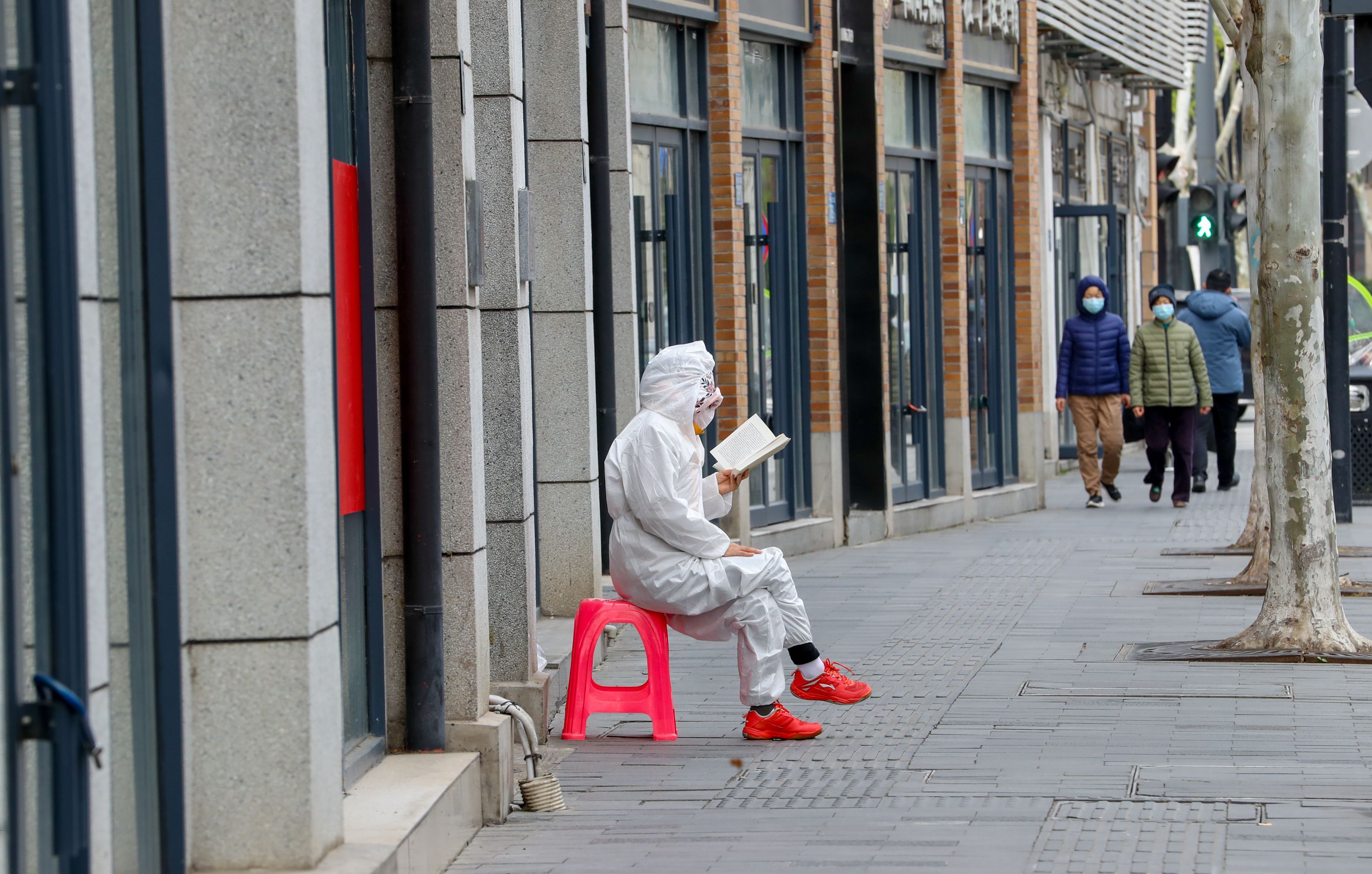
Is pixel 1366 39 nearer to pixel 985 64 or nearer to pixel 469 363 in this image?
pixel 985 64

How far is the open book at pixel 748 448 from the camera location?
25.7 ft

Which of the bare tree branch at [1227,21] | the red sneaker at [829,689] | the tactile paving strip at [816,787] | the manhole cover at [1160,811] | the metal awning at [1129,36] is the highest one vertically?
the metal awning at [1129,36]

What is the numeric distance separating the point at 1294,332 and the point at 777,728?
10.8ft

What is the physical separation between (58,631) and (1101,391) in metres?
14.2

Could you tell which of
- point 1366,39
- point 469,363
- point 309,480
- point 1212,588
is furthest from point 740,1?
point 309,480

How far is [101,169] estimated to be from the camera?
438cm

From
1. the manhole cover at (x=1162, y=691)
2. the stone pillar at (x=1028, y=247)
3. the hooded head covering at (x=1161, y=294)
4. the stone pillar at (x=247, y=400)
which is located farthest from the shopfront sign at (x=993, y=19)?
the stone pillar at (x=247, y=400)

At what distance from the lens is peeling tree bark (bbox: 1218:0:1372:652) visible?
30.0 feet

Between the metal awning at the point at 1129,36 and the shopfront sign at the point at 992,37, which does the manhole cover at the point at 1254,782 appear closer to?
the shopfront sign at the point at 992,37

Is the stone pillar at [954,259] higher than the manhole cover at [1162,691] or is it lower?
higher

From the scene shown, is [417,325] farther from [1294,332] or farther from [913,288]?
[913,288]

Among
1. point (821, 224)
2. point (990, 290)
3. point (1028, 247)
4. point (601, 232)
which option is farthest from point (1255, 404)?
point (1028, 247)

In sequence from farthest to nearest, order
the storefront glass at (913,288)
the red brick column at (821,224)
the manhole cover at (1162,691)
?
the storefront glass at (913,288)
the red brick column at (821,224)
the manhole cover at (1162,691)

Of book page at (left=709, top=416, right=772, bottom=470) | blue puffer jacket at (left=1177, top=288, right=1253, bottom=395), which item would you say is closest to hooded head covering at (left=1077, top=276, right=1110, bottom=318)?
blue puffer jacket at (left=1177, top=288, right=1253, bottom=395)
